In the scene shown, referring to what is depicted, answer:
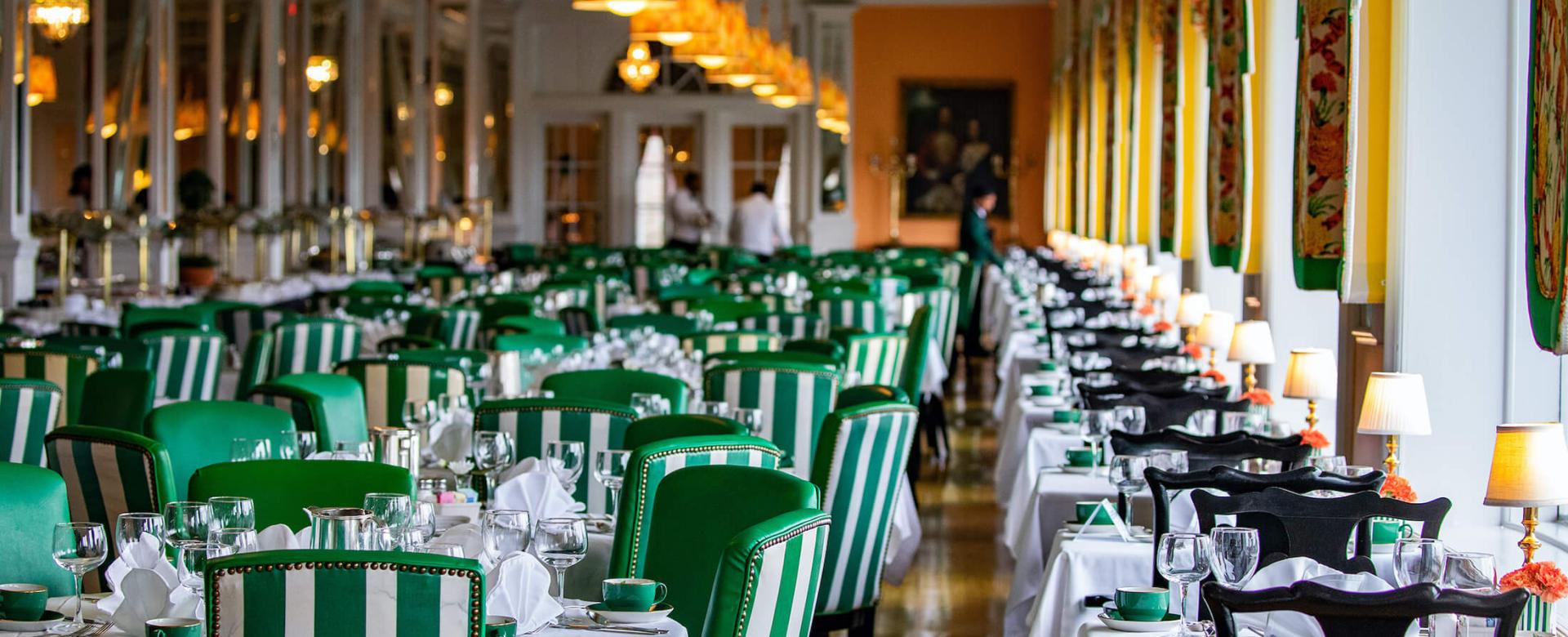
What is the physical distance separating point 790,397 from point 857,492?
1346 millimetres

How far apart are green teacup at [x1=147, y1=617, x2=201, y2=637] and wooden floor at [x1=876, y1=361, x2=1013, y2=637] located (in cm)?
339

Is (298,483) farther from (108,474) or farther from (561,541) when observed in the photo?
(561,541)

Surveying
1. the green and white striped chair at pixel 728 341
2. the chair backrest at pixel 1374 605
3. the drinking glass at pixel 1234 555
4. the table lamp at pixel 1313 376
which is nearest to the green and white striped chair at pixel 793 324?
the green and white striped chair at pixel 728 341

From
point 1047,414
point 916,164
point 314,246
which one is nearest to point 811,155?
point 916,164

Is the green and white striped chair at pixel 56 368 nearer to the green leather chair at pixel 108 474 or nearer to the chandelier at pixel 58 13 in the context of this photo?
the green leather chair at pixel 108 474

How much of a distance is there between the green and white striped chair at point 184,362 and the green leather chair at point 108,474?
3232 mm

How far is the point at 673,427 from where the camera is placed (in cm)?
471

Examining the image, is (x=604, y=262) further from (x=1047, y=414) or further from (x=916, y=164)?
(x=1047, y=414)

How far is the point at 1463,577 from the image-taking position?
3102 millimetres

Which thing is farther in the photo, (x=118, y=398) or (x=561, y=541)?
(x=118, y=398)

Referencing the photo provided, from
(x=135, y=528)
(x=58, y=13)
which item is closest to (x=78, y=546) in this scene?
(x=135, y=528)

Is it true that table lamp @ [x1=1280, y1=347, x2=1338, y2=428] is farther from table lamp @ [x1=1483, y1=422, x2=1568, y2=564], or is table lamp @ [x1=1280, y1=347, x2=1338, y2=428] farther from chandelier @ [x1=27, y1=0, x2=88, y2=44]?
chandelier @ [x1=27, y1=0, x2=88, y2=44]

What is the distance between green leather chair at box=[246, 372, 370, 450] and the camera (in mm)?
5398

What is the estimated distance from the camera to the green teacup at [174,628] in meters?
2.94
